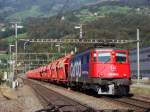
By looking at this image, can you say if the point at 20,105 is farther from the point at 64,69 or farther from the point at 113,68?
the point at 64,69

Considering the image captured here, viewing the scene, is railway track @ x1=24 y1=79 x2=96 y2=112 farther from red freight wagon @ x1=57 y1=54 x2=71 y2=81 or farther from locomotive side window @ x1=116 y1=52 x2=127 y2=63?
red freight wagon @ x1=57 y1=54 x2=71 y2=81

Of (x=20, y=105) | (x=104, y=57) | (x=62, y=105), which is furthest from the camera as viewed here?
(x=104, y=57)

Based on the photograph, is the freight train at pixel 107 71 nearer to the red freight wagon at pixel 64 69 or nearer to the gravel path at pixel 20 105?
the gravel path at pixel 20 105

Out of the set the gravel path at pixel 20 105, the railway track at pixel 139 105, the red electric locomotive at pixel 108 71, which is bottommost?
the gravel path at pixel 20 105

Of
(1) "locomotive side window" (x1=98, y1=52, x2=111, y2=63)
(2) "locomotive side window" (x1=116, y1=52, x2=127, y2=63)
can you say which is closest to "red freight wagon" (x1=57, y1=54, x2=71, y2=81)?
(2) "locomotive side window" (x1=116, y1=52, x2=127, y2=63)

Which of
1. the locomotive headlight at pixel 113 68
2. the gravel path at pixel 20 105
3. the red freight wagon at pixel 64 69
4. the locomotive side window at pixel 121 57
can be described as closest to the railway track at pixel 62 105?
the gravel path at pixel 20 105

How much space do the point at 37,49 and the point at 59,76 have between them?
40029 mm

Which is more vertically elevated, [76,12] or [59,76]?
[76,12]

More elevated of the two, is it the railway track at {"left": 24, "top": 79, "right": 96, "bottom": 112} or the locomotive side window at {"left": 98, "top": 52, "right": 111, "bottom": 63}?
the locomotive side window at {"left": 98, "top": 52, "right": 111, "bottom": 63}

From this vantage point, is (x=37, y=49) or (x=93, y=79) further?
(x=37, y=49)

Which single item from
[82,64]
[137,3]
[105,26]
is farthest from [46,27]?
[137,3]

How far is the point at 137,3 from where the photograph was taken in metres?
184

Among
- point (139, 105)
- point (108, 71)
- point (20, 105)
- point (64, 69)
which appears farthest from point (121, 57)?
point (64, 69)

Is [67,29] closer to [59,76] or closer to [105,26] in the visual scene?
[105,26]
